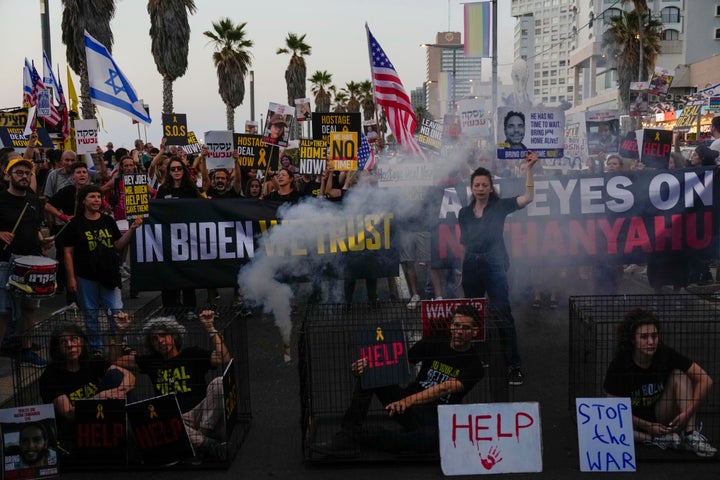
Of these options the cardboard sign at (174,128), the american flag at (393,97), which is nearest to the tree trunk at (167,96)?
the cardboard sign at (174,128)

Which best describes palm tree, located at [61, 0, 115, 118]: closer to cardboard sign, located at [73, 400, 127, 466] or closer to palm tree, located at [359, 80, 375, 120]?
cardboard sign, located at [73, 400, 127, 466]

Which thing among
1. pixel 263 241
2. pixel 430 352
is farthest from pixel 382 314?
pixel 263 241

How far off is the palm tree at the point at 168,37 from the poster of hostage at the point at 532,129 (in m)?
23.7

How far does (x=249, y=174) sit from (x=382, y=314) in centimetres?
729

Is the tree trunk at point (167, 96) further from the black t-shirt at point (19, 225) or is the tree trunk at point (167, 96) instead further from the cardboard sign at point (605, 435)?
the cardboard sign at point (605, 435)

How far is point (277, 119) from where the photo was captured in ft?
42.4

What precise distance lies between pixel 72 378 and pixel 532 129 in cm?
704

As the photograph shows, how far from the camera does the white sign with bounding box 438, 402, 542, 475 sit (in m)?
4.30

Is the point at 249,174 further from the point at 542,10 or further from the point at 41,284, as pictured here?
the point at 542,10

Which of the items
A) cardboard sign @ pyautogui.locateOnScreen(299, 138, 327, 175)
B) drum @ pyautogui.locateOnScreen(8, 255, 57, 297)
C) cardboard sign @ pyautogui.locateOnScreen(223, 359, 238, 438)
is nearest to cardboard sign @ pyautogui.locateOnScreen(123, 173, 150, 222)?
drum @ pyautogui.locateOnScreen(8, 255, 57, 297)

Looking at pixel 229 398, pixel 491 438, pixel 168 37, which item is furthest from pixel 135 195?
pixel 168 37

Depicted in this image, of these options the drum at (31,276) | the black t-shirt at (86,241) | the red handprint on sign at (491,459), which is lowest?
the red handprint on sign at (491,459)

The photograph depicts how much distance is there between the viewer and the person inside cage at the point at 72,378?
4551 mm

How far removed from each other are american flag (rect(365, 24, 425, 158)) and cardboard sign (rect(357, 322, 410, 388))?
17.6 feet
